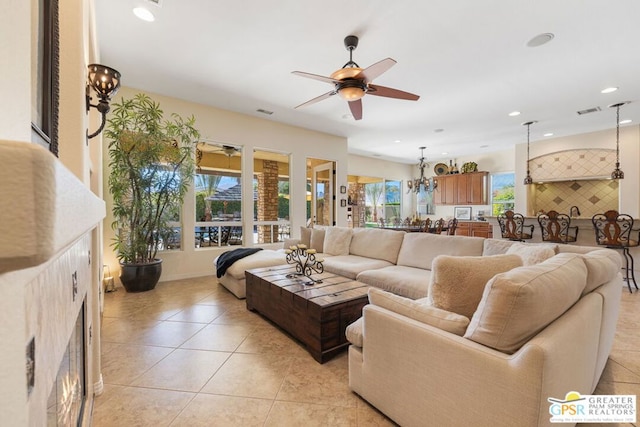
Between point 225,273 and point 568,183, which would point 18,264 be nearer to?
point 225,273

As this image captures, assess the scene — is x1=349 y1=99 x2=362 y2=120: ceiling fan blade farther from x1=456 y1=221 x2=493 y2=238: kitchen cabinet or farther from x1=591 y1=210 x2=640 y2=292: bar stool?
x1=456 y1=221 x2=493 y2=238: kitchen cabinet

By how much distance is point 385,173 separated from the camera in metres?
9.63

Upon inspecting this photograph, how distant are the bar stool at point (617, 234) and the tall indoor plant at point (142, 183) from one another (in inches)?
241

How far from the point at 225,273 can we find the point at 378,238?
2.20 m

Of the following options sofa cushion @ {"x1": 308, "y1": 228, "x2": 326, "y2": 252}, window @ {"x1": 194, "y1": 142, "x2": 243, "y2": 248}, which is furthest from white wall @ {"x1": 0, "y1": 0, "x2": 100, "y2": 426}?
window @ {"x1": 194, "y1": 142, "x2": 243, "y2": 248}

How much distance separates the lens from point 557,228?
4562 millimetres

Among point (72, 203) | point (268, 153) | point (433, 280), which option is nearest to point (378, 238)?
point (433, 280)

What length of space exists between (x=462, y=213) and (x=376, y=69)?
7.71 meters

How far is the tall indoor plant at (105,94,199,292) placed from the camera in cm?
362

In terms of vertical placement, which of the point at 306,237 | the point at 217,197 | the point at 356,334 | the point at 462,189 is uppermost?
the point at 462,189

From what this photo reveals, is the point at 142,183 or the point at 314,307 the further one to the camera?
the point at 142,183

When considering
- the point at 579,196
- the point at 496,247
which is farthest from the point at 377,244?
the point at 579,196

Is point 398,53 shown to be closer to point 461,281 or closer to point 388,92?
point 388,92

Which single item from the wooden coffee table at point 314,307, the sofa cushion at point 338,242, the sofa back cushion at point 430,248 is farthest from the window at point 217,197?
the sofa back cushion at point 430,248
